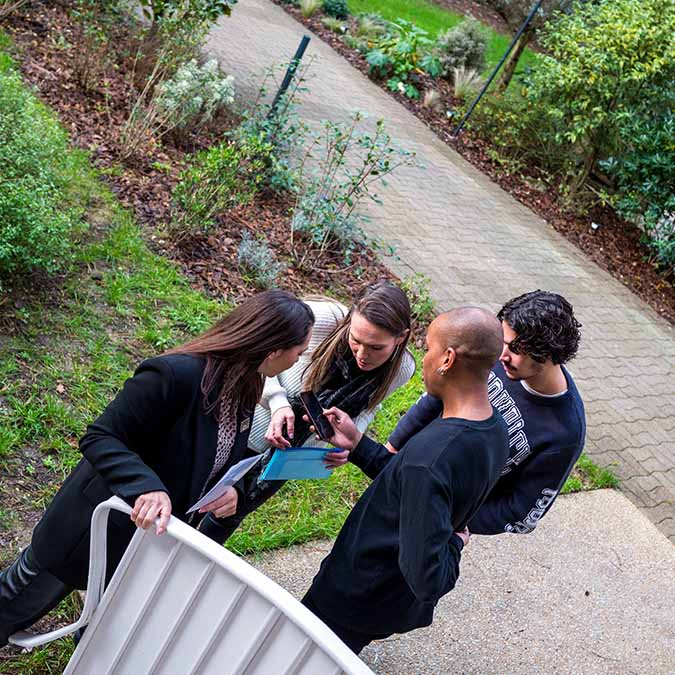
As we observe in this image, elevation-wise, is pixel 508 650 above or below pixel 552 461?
below

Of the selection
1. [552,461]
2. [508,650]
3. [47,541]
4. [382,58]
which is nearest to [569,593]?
[508,650]

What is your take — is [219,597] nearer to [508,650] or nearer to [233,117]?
[508,650]

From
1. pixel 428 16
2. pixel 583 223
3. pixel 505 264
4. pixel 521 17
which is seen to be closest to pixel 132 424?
pixel 505 264

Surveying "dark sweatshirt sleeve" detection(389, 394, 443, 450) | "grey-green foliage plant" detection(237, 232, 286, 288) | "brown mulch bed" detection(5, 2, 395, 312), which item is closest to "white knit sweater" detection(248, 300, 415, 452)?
"dark sweatshirt sleeve" detection(389, 394, 443, 450)

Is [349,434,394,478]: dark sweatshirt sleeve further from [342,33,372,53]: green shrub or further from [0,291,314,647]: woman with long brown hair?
[342,33,372,53]: green shrub

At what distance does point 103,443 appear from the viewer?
2.21 metres

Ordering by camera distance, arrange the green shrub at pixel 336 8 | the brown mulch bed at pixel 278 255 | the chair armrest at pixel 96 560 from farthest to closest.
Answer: the green shrub at pixel 336 8, the brown mulch bed at pixel 278 255, the chair armrest at pixel 96 560

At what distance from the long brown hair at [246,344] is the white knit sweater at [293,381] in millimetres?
590

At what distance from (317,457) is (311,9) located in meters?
14.8

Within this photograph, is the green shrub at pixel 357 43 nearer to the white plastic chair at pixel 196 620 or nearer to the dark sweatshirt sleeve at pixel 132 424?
the dark sweatshirt sleeve at pixel 132 424

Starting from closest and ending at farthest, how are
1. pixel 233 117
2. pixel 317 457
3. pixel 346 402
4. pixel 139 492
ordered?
pixel 139 492 → pixel 317 457 → pixel 346 402 → pixel 233 117

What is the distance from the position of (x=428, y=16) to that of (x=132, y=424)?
19784 mm

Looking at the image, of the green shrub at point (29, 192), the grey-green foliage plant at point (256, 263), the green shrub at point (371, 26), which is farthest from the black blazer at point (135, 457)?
the green shrub at point (371, 26)

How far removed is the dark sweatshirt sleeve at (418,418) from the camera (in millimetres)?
3314
